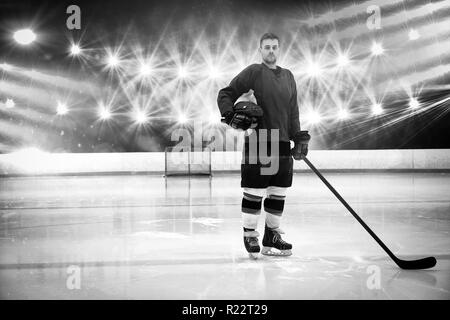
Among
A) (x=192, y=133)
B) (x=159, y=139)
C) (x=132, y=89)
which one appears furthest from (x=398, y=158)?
(x=132, y=89)

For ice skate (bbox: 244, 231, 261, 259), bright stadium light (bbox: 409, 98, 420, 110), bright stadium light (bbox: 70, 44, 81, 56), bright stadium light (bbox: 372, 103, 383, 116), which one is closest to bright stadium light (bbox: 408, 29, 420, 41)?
bright stadium light (bbox: 409, 98, 420, 110)

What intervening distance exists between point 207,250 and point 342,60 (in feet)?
32.2

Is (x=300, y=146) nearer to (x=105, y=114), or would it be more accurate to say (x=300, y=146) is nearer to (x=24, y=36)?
(x=105, y=114)

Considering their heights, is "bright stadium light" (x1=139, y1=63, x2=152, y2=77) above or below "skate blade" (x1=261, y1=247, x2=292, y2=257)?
above

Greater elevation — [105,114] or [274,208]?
[105,114]

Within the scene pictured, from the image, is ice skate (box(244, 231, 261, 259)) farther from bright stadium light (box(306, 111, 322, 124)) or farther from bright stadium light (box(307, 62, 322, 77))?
bright stadium light (box(307, 62, 322, 77))

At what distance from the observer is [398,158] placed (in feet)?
39.7

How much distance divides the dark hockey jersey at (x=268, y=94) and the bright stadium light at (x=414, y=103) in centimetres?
970

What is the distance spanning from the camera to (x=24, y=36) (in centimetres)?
1197

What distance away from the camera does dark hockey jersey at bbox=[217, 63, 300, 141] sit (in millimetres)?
3150

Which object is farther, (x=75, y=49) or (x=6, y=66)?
(x=75, y=49)

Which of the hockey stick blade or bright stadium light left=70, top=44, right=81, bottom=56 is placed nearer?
the hockey stick blade

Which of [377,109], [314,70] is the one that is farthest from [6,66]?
[377,109]

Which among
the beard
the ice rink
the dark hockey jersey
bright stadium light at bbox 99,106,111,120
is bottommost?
the ice rink
